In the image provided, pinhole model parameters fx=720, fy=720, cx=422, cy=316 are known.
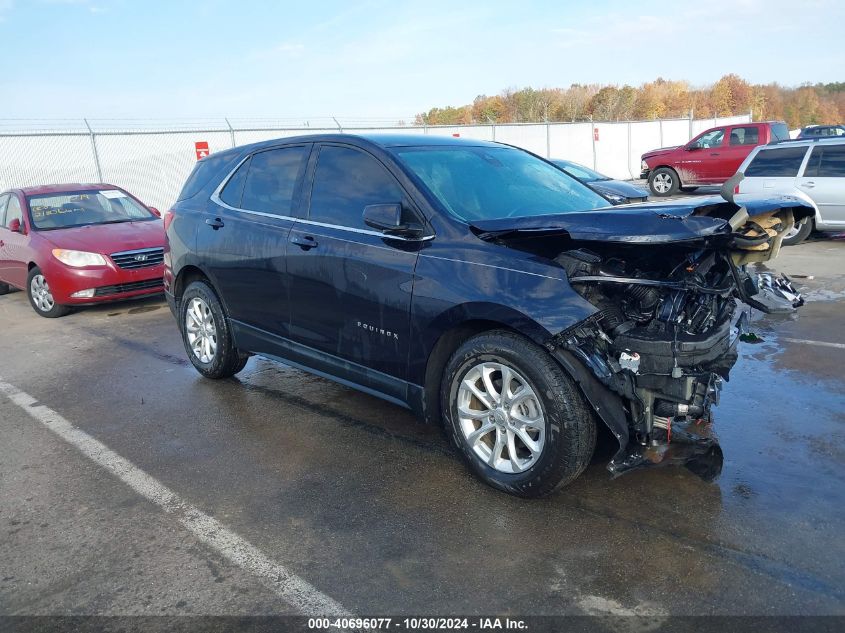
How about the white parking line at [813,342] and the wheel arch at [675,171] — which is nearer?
the white parking line at [813,342]

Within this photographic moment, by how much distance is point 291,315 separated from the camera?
466cm

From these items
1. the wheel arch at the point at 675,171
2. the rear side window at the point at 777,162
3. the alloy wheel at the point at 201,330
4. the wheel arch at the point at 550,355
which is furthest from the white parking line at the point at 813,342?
the wheel arch at the point at 675,171

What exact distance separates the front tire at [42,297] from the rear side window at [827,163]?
425 inches

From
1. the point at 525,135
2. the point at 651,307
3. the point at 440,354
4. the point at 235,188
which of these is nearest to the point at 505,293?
the point at 440,354

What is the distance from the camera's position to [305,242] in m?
4.42

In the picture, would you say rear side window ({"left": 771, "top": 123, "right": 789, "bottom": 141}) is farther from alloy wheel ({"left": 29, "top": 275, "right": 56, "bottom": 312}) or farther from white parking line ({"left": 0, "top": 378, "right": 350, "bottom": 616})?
white parking line ({"left": 0, "top": 378, "right": 350, "bottom": 616})

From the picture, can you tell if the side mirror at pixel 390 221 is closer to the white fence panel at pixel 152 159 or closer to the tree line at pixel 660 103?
the white fence panel at pixel 152 159

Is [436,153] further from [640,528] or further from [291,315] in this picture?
[640,528]

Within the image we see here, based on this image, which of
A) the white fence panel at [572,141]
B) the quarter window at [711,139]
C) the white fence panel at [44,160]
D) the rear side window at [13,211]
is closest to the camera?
the rear side window at [13,211]

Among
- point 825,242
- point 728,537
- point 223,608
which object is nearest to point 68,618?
point 223,608

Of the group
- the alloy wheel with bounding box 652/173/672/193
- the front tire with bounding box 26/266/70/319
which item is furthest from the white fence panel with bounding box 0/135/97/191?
the alloy wheel with bounding box 652/173/672/193

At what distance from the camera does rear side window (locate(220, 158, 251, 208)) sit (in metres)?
5.19

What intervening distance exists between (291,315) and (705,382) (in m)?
2.56

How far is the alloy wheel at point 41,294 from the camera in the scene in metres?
8.75
